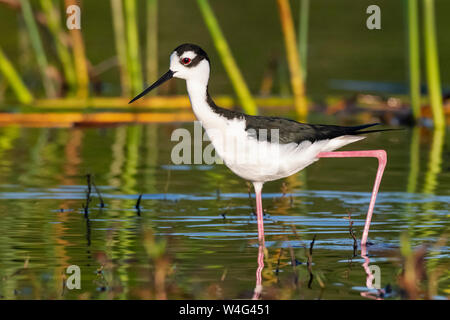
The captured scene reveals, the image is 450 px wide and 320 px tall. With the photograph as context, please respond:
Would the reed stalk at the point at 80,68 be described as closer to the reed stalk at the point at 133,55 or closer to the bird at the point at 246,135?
the reed stalk at the point at 133,55

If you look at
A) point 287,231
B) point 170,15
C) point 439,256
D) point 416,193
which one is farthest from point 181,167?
point 170,15

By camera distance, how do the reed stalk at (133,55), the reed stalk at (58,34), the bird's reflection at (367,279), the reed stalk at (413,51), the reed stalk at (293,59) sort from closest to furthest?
the bird's reflection at (367,279) < the reed stalk at (413,51) < the reed stalk at (293,59) < the reed stalk at (133,55) < the reed stalk at (58,34)

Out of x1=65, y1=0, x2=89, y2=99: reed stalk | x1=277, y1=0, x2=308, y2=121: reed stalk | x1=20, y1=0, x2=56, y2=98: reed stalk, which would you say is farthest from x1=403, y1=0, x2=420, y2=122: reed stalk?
x1=20, y1=0, x2=56, y2=98: reed stalk

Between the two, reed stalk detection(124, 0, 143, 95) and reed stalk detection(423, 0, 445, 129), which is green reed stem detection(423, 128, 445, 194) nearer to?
reed stalk detection(423, 0, 445, 129)

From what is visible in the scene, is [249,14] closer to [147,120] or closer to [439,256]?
[147,120]

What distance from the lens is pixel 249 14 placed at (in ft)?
93.6

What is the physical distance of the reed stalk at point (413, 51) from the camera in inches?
485

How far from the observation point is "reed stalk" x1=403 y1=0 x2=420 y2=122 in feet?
40.4

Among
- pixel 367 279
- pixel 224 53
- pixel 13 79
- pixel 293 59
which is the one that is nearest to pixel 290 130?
pixel 367 279

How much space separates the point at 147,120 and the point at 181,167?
2227 millimetres

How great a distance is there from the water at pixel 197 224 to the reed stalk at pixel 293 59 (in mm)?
1312

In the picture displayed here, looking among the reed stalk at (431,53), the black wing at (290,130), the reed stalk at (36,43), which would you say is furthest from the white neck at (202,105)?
the reed stalk at (36,43)

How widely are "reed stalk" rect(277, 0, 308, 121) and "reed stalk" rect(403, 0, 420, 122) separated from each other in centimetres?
141

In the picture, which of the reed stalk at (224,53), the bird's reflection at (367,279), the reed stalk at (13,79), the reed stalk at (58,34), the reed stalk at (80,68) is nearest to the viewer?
the bird's reflection at (367,279)
